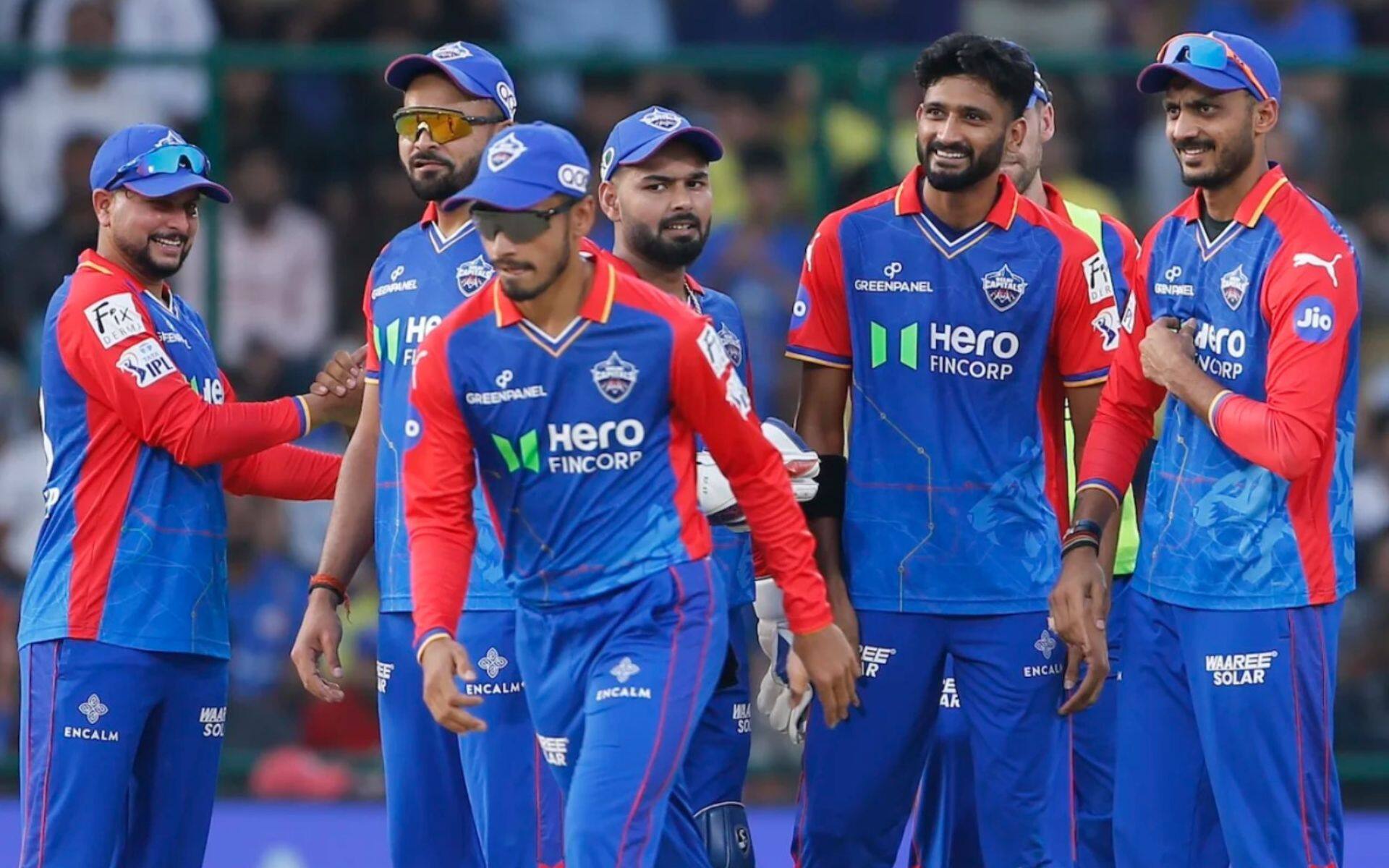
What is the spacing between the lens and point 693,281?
6746mm

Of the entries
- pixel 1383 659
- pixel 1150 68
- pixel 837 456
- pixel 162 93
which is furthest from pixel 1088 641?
pixel 162 93

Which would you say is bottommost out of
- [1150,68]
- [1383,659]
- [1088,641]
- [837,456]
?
[1383,659]

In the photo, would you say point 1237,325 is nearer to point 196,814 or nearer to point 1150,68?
point 1150,68

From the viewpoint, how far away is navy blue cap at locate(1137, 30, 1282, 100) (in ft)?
19.5

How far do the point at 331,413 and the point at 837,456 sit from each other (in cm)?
154

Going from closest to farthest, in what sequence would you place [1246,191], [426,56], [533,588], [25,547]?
[533,588] < [1246,191] < [426,56] < [25,547]

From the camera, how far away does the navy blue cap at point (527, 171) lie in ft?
17.7

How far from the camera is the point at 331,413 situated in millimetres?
6906

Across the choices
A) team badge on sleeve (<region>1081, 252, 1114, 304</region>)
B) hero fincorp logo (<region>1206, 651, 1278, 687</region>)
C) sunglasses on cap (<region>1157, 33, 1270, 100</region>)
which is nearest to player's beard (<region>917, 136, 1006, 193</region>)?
team badge on sleeve (<region>1081, 252, 1114, 304</region>)

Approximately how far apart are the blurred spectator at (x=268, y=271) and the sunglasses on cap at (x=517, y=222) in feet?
16.7

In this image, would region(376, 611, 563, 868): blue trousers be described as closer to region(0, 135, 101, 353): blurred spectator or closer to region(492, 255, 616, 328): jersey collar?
region(492, 255, 616, 328): jersey collar

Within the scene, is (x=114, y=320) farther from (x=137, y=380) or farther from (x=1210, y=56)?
(x=1210, y=56)

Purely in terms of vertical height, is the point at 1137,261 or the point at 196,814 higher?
the point at 1137,261

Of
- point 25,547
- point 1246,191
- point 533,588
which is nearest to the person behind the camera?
point 533,588
